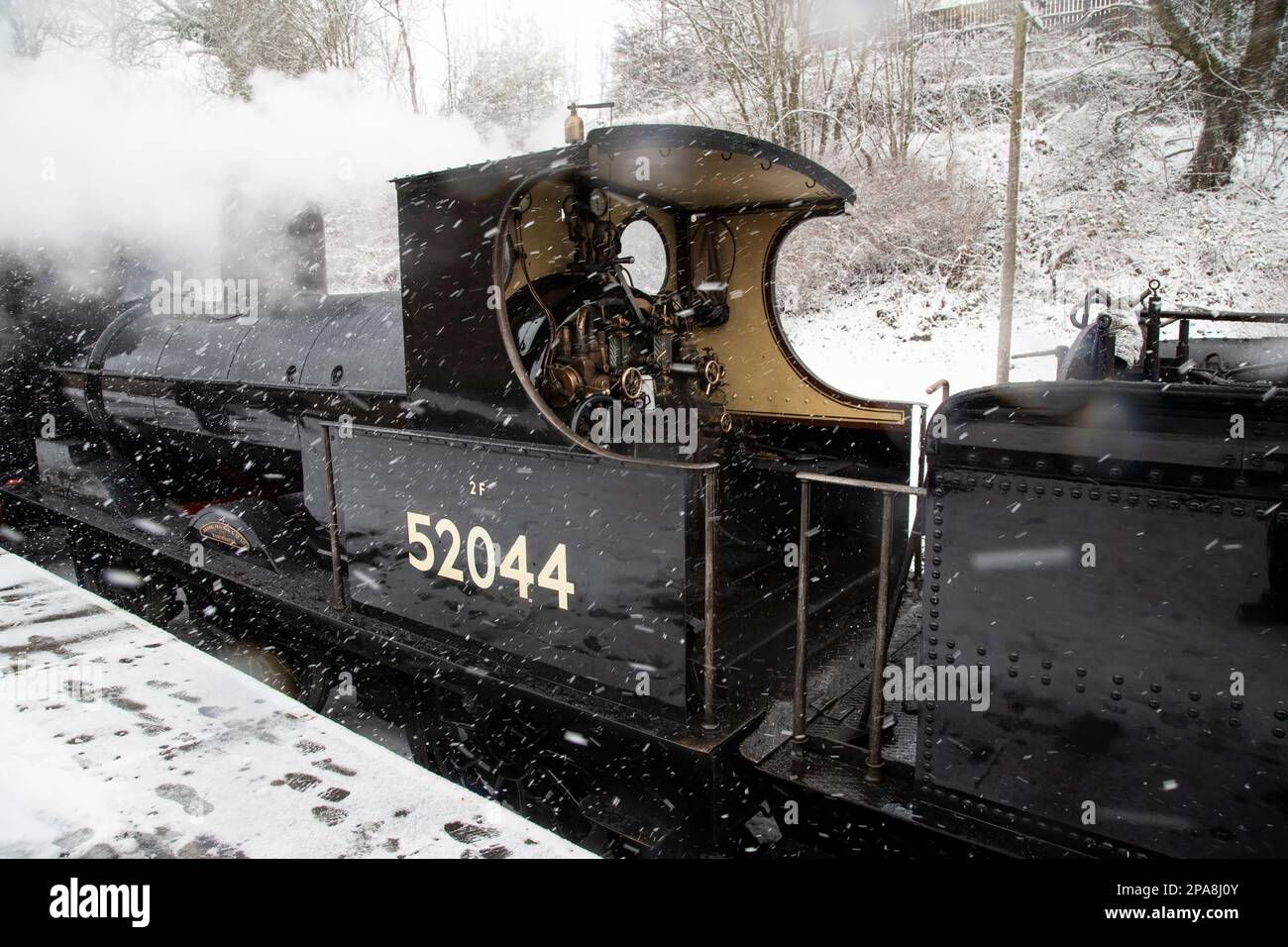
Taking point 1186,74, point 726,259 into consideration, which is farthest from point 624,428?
point 1186,74

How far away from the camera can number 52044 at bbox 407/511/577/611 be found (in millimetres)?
2768

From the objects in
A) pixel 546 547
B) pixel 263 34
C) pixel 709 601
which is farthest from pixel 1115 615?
pixel 263 34

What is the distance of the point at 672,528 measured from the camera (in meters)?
2.42

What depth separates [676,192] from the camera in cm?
394

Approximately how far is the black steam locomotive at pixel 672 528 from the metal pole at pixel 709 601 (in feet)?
0.05

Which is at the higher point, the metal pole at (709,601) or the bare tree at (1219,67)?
the bare tree at (1219,67)

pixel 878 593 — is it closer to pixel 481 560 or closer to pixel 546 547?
pixel 546 547

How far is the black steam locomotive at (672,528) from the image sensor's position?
1.72 m

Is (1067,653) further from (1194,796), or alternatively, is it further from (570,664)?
(570,664)

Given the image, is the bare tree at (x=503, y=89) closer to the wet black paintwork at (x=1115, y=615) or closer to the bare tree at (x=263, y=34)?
the bare tree at (x=263, y=34)

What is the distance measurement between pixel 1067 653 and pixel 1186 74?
18572mm

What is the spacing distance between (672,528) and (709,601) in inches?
9.9

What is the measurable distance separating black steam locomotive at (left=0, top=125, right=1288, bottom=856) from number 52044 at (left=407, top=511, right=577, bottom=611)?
0.05 ft

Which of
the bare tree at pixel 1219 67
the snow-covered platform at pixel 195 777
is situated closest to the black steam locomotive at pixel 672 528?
the snow-covered platform at pixel 195 777
